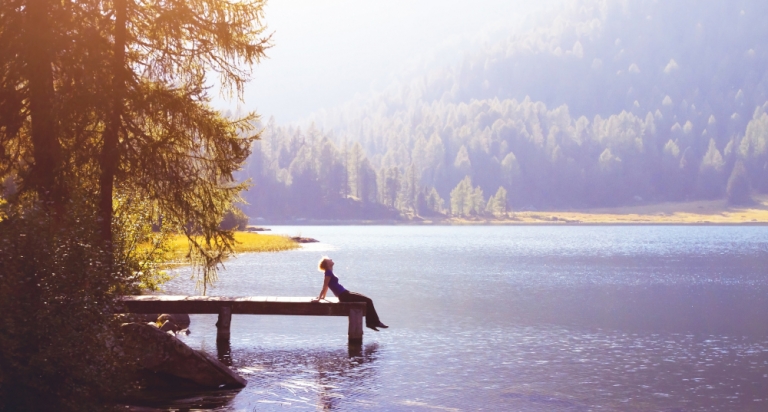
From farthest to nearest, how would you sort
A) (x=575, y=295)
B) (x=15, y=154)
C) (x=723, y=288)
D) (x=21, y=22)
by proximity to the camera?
1. (x=723, y=288)
2. (x=575, y=295)
3. (x=15, y=154)
4. (x=21, y=22)

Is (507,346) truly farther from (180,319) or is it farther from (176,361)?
(176,361)

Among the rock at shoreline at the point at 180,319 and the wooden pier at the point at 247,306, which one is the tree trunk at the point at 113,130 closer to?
the wooden pier at the point at 247,306

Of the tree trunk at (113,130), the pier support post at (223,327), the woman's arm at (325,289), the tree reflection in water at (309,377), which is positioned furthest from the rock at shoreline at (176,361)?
the pier support post at (223,327)

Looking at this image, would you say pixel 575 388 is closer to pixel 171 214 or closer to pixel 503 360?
pixel 503 360

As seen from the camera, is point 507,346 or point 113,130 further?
point 507,346

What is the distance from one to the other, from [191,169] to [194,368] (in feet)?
19.4

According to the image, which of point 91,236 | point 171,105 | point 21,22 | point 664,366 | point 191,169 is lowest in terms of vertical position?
point 664,366

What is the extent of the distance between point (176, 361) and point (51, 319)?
772 centimetres

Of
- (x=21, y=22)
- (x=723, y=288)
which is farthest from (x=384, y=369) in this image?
(x=723, y=288)

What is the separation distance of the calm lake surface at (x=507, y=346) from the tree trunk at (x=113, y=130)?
18.2ft

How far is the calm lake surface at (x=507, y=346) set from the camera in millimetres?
21531

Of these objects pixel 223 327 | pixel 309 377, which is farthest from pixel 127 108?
pixel 223 327

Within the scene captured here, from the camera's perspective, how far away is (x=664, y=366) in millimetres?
26734

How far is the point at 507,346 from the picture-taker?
30312 mm
